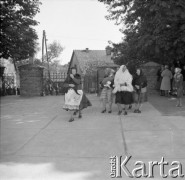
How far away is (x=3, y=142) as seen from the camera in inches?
277

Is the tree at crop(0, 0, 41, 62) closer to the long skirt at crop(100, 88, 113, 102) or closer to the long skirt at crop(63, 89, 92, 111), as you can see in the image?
the long skirt at crop(100, 88, 113, 102)

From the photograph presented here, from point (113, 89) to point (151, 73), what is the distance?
323 inches

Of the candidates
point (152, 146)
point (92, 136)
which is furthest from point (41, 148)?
point (152, 146)

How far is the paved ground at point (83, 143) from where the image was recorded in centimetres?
506

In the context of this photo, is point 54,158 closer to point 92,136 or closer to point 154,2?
point 92,136

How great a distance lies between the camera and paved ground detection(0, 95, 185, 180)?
506cm

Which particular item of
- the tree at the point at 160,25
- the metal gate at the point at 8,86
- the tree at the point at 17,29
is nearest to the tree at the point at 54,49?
the metal gate at the point at 8,86

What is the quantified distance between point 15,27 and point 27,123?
44.1 ft

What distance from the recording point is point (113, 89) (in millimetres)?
11227

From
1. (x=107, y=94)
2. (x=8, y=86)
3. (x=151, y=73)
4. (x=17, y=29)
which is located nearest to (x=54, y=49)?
(x=8, y=86)

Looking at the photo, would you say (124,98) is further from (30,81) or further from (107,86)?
(30,81)

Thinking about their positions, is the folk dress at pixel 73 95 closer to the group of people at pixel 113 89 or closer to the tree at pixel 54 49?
the group of people at pixel 113 89

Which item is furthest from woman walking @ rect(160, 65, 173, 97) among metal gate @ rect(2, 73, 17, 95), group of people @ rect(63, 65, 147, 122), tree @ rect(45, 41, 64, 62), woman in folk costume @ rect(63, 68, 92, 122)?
tree @ rect(45, 41, 64, 62)

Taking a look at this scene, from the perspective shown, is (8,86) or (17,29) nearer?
(17,29)
